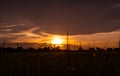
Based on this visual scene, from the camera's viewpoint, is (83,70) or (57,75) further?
(83,70)

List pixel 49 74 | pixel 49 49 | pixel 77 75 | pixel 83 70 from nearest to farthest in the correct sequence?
pixel 49 74 < pixel 77 75 < pixel 83 70 < pixel 49 49

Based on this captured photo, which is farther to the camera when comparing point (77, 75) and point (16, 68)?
point (16, 68)

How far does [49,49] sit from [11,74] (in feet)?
28.4

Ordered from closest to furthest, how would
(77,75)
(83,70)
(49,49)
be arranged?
(77,75) → (83,70) → (49,49)

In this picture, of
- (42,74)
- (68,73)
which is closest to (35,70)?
(42,74)

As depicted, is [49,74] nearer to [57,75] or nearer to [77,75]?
[57,75]

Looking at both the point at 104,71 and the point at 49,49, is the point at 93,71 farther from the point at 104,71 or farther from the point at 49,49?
the point at 49,49

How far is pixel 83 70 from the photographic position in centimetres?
1055

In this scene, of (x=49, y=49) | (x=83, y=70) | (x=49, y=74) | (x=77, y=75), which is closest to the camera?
(x=49, y=74)

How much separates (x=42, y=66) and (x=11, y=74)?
6.01 ft

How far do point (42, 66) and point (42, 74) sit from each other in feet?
5.05

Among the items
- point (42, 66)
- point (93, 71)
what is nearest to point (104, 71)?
point (93, 71)

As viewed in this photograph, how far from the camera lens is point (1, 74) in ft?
30.8

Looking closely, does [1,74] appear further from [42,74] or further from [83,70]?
[83,70]
